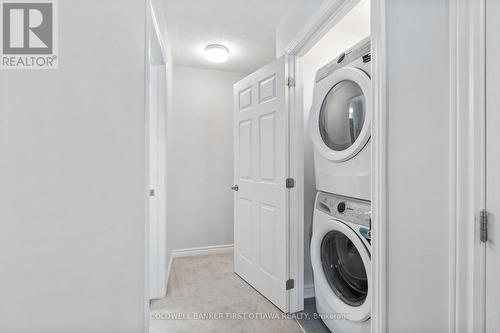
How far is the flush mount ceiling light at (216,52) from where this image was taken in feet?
8.61

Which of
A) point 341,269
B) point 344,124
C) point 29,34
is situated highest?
point 29,34

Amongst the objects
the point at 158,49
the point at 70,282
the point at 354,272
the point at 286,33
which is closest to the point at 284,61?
the point at 286,33

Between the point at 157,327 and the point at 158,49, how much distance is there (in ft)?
6.72

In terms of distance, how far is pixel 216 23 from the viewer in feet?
7.33

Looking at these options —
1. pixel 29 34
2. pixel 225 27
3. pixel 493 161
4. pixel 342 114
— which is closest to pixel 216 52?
pixel 225 27

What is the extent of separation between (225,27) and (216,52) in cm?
38

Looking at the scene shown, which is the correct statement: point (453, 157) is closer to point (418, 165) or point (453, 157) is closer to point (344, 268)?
point (418, 165)

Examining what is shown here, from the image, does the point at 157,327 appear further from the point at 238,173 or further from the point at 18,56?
the point at 18,56

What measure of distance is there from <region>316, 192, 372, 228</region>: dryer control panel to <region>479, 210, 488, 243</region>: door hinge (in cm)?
55

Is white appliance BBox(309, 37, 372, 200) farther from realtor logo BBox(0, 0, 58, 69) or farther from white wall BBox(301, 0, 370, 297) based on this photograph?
realtor logo BBox(0, 0, 58, 69)

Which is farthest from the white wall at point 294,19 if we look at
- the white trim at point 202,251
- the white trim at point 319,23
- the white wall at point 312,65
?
the white trim at point 202,251

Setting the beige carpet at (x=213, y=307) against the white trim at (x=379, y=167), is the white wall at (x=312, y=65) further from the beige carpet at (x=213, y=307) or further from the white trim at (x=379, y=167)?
the white trim at (x=379, y=167)

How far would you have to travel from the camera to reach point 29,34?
0.92 metres

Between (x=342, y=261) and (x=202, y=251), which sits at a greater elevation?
(x=342, y=261)
